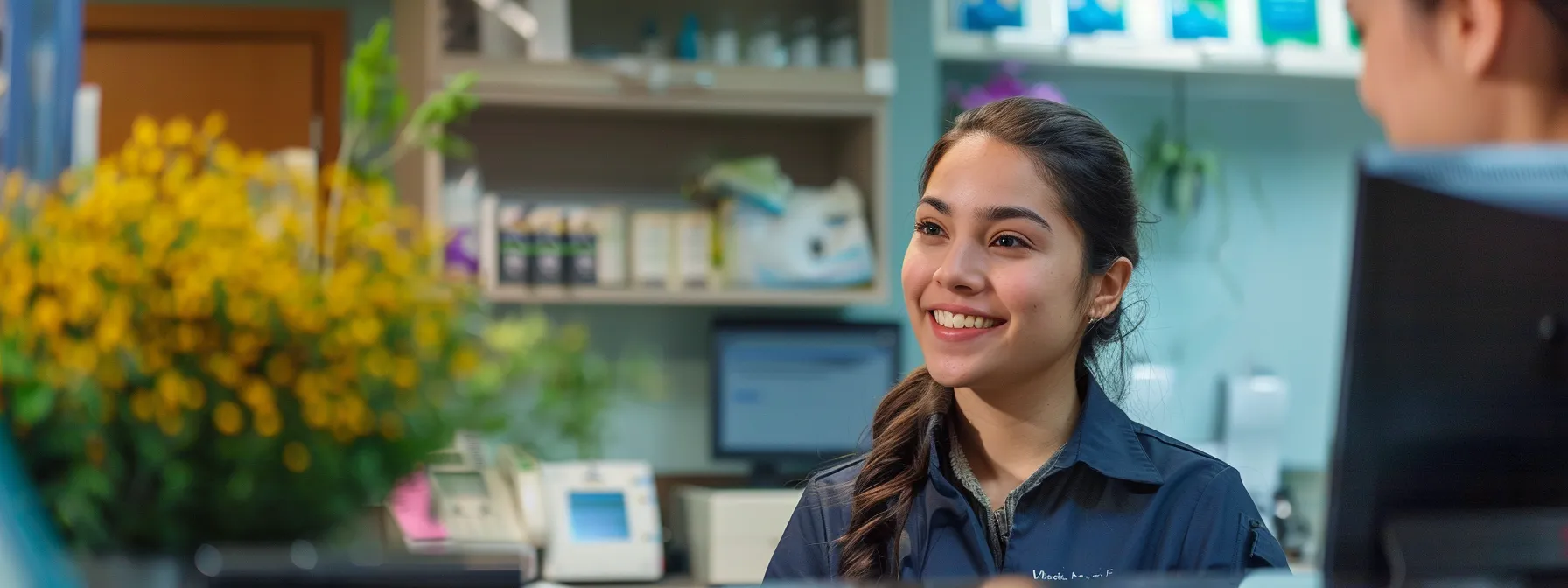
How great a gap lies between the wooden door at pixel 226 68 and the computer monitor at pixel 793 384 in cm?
105

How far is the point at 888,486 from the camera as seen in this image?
5.08 feet

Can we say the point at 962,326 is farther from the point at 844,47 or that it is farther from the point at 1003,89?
the point at 1003,89

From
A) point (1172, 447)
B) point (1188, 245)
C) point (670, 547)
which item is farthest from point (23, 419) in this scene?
point (1188, 245)

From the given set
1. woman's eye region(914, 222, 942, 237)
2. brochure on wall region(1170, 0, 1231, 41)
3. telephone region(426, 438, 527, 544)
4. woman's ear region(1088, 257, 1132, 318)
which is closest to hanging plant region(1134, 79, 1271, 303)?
brochure on wall region(1170, 0, 1231, 41)

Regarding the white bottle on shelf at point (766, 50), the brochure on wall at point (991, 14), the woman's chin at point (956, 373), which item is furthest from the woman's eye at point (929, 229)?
the brochure on wall at point (991, 14)

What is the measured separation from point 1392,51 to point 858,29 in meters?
2.62

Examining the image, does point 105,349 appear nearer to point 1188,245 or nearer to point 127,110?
point 127,110

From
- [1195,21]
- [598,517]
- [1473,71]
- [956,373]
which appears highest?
[1195,21]

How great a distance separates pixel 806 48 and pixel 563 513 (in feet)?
3.86

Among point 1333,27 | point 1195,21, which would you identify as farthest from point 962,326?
point 1333,27

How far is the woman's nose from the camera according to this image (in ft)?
4.86

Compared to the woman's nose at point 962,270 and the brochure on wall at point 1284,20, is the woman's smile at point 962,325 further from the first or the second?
the brochure on wall at point 1284,20

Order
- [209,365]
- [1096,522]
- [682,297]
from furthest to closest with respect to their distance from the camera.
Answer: [682,297], [1096,522], [209,365]

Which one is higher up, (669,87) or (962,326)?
(669,87)
